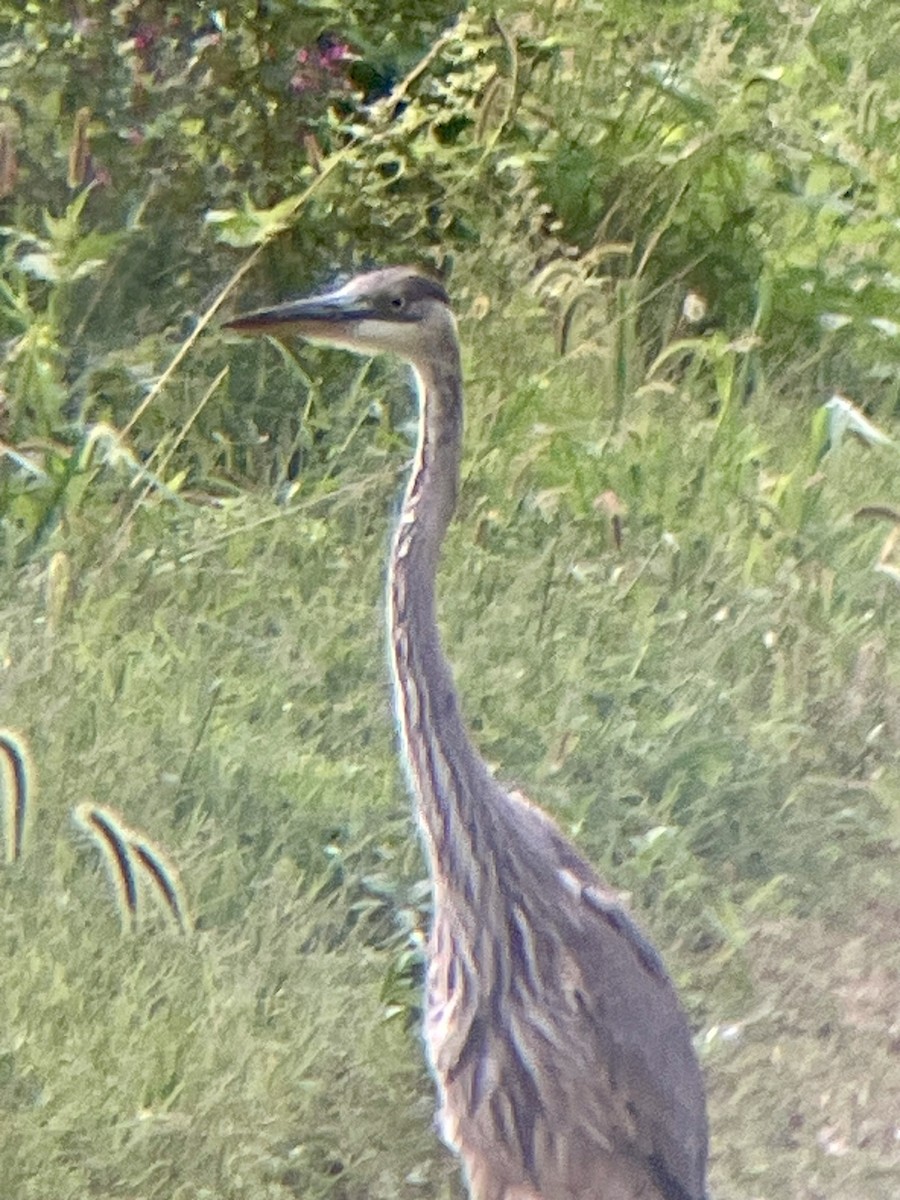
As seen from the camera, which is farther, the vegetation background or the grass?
the vegetation background

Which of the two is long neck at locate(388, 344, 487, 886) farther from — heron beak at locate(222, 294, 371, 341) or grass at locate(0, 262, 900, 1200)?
grass at locate(0, 262, 900, 1200)

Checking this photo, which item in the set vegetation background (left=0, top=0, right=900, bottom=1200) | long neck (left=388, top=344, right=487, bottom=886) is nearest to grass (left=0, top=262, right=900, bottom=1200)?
vegetation background (left=0, top=0, right=900, bottom=1200)

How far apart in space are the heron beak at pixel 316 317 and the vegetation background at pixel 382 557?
826 mm

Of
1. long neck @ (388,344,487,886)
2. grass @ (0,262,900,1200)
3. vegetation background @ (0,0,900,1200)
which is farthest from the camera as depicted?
vegetation background @ (0,0,900,1200)

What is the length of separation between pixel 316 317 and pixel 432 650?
1.38ft

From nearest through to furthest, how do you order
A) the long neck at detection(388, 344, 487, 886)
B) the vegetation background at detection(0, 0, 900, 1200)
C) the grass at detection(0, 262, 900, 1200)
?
the long neck at detection(388, 344, 487, 886) < the grass at detection(0, 262, 900, 1200) < the vegetation background at detection(0, 0, 900, 1200)

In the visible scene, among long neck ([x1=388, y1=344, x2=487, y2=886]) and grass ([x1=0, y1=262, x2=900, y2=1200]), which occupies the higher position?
long neck ([x1=388, y1=344, x2=487, y2=886])

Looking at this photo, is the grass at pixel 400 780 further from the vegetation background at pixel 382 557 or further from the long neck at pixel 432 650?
the long neck at pixel 432 650

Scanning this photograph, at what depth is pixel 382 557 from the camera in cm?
377

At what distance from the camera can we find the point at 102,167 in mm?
4125

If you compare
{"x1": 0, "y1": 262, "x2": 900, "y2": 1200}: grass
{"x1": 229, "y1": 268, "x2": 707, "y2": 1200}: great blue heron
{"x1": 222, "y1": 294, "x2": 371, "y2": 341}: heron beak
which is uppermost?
{"x1": 222, "y1": 294, "x2": 371, "y2": 341}: heron beak

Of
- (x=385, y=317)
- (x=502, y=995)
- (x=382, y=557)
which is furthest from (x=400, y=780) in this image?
(x=385, y=317)

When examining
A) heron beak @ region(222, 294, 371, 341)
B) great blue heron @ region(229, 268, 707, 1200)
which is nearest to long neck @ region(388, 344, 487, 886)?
great blue heron @ region(229, 268, 707, 1200)

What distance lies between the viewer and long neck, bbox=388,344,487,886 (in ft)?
8.27
